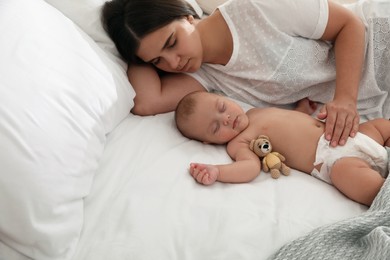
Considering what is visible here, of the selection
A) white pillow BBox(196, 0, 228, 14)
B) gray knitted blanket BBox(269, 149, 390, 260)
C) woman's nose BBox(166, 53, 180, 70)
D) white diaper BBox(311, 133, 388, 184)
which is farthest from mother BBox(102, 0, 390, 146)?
gray knitted blanket BBox(269, 149, 390, 260)

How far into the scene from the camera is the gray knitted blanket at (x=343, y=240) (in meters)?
0.79

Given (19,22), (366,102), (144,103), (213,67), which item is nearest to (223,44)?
(213,67)

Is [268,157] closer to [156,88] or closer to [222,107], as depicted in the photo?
[222,107]

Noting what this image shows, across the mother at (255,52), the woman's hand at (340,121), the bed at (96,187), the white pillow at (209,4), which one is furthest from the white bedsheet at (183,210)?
the white pillow at (209,4)

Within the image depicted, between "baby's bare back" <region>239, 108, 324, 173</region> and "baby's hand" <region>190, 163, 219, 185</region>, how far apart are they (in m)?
0.21

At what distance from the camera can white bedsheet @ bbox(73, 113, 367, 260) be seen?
2.69 ft

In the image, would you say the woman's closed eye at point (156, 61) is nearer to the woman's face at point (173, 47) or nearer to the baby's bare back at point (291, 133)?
the woman's face at point (173, 47)

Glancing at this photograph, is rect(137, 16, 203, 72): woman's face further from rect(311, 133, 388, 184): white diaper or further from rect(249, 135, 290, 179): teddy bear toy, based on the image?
rect(311, 133, 388, 184): white diaper

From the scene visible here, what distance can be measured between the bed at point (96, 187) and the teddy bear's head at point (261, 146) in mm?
73

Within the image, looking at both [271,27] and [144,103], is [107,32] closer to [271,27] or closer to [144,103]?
[144,103]

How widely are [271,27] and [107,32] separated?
1.66 ft

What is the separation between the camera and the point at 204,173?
979 mm

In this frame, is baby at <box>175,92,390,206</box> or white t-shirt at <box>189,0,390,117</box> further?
white t-shirt at <box>189,0,390,117</box>

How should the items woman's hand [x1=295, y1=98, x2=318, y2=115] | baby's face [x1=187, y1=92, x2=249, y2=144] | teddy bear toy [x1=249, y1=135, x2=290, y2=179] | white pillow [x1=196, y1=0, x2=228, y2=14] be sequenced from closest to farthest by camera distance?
1. teddy bear toy [x1=249, y1=135, x2=290, y2=179]
2. baby's face [x1=187, y1=92, x2=249, y2=144]
3. woman's hand [x1=295, y1=98, x2=318, y2=115]
4. white pillow [x1=196, y1=0, x2=228, y2=14]
